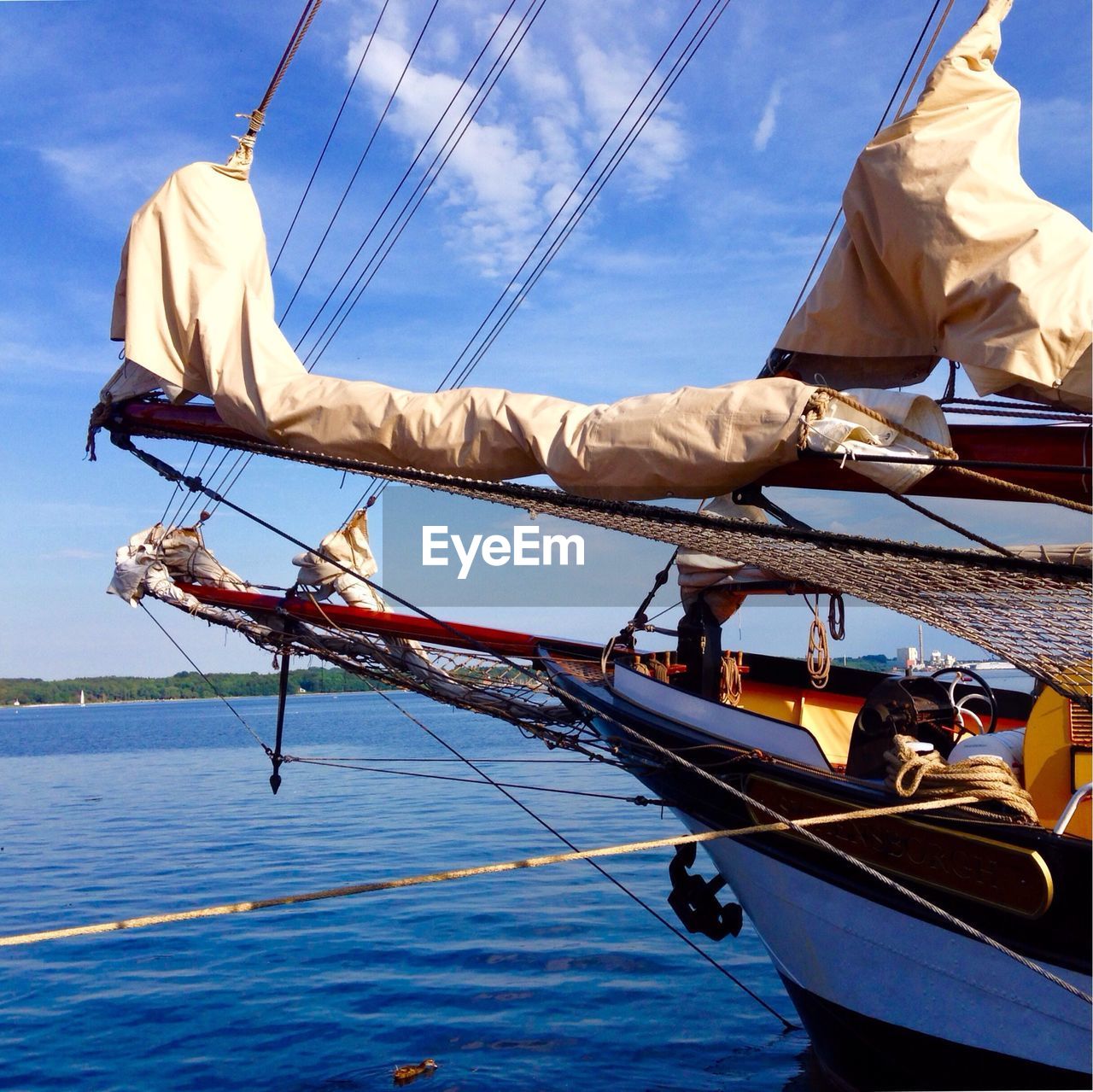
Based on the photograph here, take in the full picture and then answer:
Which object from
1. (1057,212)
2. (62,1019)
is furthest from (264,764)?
(1057,212)

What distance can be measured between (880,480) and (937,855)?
1.68 meters

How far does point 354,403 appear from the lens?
5047mm

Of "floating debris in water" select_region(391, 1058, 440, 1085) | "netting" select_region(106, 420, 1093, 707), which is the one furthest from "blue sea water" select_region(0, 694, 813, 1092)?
"netting" select_region(106, 420, 1093, 707)

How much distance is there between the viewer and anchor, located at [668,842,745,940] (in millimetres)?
6883

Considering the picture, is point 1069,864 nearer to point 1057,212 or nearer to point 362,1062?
point 1057,212

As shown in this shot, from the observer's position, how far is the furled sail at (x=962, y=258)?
379cm

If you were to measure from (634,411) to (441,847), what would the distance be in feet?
39.2

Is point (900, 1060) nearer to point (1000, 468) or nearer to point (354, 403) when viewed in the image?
point (1000, 468)

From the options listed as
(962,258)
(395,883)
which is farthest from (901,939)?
(962,258)

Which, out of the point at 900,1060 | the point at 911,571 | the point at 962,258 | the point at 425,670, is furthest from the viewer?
the point at 425,670

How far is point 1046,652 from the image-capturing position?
4.18 m

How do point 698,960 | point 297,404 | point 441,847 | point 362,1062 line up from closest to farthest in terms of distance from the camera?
point 297,404
point 362,1062
point 698,960
point 441,847

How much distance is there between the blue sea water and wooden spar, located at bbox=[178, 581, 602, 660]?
2.87 metres

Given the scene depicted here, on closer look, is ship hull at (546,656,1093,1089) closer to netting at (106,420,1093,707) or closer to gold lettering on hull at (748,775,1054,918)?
gold lettering on hull at (748,775,1054,918)
